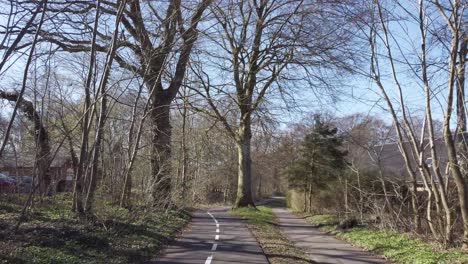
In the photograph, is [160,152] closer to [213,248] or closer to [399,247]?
[213,248]

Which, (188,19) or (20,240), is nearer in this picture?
(20,240)

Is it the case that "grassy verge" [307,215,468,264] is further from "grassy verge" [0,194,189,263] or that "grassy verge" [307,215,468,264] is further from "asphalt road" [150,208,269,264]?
"grassy verge" [0,194,189,263]

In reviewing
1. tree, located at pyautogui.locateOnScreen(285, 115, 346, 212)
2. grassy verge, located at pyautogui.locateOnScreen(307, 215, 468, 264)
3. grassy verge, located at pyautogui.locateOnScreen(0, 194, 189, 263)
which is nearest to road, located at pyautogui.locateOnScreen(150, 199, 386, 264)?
grassy verge, located at pyautogui.locateOnScreen(307, 215, 468, 264)

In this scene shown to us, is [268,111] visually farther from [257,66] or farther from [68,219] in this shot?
[68,219]

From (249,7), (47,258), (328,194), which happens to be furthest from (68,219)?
(328,194)

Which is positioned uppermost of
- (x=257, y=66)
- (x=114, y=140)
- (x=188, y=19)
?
(x=257, y=66)

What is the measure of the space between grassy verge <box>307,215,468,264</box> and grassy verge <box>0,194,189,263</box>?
6111 mm

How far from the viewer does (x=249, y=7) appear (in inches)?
1053

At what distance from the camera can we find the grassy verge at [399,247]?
36.7 ft

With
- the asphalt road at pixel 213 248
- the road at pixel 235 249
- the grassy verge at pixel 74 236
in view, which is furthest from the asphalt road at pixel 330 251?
the grassy verge at pixel 74 236

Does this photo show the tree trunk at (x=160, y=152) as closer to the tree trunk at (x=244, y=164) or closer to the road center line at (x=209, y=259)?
the road center line at (x=209, y=259)

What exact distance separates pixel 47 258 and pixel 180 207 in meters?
15.3

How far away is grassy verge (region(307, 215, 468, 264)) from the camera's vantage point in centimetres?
1120

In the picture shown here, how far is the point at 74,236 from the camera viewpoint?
1043 centimetres
